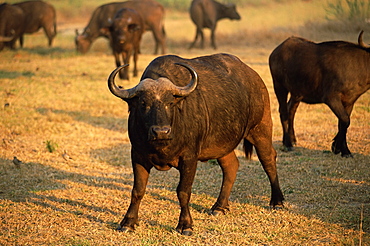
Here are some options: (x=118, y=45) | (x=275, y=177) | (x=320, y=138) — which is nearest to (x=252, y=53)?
(x=118, y=45)

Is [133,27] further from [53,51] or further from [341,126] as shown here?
[341,126]

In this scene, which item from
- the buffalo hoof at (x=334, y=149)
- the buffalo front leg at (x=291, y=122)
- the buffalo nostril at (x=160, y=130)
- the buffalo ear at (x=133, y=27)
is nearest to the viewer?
the buffalo nostril at (x=160, y=130)

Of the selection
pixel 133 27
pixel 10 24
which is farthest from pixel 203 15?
A: pixel 133 27

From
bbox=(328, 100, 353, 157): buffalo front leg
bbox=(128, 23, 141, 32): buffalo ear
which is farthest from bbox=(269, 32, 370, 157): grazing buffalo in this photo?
bbox=(128, 23, 141, 32): buffalo ear

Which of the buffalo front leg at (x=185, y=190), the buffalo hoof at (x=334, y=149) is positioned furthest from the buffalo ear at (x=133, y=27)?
the buffalo front leg at (x=185, y=190)

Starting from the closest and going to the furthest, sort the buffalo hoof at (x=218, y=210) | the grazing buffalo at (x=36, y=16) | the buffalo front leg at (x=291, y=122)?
the buffalo hoof at (x=218, y=210) → the buffalo front leg at (x=291, y=122) → the grazing buffalo at (x=36, y=16)

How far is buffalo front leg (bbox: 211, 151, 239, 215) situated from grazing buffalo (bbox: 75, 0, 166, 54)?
16269 mm

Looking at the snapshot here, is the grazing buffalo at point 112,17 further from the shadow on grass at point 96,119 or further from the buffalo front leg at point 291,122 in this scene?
the buffalo front leg at point 291,122

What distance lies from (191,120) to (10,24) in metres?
19.1

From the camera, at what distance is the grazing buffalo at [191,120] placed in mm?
5258

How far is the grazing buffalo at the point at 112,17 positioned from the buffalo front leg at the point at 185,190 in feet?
56.4

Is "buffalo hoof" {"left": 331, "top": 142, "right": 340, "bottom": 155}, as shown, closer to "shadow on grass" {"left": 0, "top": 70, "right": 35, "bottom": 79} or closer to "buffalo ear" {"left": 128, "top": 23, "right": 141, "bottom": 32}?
"buffalo ear" {"left": 128, "top": 23, "right": 141, "bottom": 32}

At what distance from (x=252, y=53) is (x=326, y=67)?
40.8 feet

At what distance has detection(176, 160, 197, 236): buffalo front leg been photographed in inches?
219
